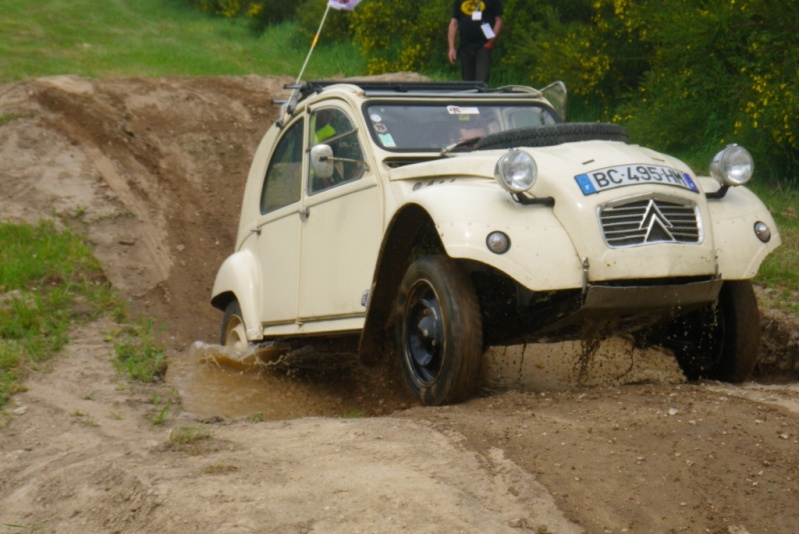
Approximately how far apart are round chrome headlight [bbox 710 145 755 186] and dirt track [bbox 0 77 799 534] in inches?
40.6

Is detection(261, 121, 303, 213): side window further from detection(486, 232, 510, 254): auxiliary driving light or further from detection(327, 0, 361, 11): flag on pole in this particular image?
detection(486, 232, 510, 254): auxiliary driving light

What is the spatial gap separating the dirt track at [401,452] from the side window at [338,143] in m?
1.23

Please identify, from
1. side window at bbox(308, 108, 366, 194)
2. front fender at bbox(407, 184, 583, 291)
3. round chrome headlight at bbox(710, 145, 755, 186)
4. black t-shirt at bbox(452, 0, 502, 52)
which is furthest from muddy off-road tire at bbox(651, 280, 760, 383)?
black t-shirt at bbox(452, 0, 502, 52)

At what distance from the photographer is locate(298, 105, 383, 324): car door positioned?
20.5 ft

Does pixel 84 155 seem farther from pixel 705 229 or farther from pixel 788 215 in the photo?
pixel 705 229

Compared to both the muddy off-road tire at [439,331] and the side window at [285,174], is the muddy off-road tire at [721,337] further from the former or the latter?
the side window at [285,174]

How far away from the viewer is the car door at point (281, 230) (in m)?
7.19

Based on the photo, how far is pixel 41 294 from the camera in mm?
8562

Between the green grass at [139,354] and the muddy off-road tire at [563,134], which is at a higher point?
the muddy off-road tire at [563,134]

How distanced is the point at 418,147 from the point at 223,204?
20.8 feet

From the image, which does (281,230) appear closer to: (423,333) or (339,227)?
(339,227)

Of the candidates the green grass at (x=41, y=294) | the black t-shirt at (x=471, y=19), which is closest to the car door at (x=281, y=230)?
the green grass at (x=41, y=294)

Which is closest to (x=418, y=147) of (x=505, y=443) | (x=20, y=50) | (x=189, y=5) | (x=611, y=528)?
(x=505, y=443)

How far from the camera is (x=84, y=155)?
12109 millimetres
